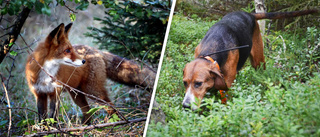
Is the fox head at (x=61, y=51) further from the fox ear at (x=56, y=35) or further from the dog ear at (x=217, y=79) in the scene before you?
the dog ear at (x=217, y=79)

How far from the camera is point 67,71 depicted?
3.97 metres

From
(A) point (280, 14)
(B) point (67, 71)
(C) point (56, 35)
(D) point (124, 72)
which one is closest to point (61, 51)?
(C) point (56, 35)

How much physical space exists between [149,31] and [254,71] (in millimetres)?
2905

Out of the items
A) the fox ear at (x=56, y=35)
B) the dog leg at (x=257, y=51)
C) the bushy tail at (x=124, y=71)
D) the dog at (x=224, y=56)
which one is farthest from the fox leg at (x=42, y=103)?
the dog leg at (x=257, y=51)

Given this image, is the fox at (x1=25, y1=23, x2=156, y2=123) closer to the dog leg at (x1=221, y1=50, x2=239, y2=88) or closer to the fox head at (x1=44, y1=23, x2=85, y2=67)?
the fox head at (x1=44, y1=23, x2=85, y2=67)

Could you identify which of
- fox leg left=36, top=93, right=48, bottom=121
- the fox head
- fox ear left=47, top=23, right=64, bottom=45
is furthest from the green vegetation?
fox leg left=36, top=93, right=48, bottom=121

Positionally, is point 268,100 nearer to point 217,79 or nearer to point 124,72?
point 217,79

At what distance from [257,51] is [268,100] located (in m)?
0.39

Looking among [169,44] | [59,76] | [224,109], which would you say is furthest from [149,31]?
[224,109]

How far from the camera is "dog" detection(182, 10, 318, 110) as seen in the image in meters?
1.93

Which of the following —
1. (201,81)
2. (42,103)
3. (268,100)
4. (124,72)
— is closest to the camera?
(268,100)

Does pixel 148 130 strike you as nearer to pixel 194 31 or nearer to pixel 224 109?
pixel 224 109

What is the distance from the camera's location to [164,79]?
2311 millimetres

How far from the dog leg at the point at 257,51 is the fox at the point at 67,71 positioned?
164 cm
